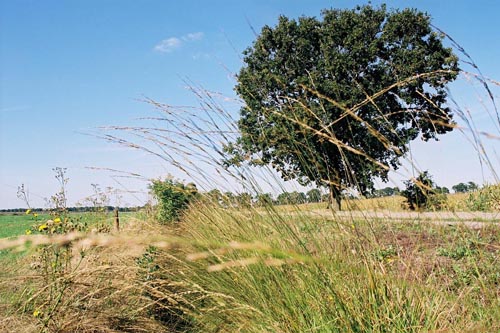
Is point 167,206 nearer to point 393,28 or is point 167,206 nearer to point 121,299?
point 121,299

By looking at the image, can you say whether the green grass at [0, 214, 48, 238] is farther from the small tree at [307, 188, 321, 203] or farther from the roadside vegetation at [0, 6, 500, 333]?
the small tree at [307, 188, 321, 203]

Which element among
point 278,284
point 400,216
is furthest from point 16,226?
point 278,284

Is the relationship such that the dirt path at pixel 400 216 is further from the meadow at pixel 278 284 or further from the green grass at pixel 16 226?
the green grass at pixel 16 226

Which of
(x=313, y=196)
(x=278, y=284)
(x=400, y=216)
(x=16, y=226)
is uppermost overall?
(x=16, y=226)

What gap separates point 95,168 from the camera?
10.8 feet

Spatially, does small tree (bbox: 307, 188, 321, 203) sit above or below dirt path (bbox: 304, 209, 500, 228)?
above

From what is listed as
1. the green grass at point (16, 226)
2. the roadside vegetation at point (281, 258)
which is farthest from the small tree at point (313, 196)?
the green grass at point (16, 226)

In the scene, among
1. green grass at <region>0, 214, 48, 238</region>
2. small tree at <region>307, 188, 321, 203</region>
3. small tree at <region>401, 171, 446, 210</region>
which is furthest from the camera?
green grass at <region>0, 214, 48, 238</region>

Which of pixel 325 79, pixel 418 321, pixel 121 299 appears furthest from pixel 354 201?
Result: pixel 325 79

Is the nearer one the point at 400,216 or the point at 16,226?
the point at 400,216

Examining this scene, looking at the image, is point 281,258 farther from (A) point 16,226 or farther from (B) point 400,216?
(A) point 16,226

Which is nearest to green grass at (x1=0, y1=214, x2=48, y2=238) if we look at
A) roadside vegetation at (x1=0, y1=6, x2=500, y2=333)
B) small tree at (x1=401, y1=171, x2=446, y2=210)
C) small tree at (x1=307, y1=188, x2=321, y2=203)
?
roadside vegetation at (x1=0, y1=6, x2=500, y2=333)

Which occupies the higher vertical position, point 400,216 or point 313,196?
point 313,196

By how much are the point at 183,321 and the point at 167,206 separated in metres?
4.60
